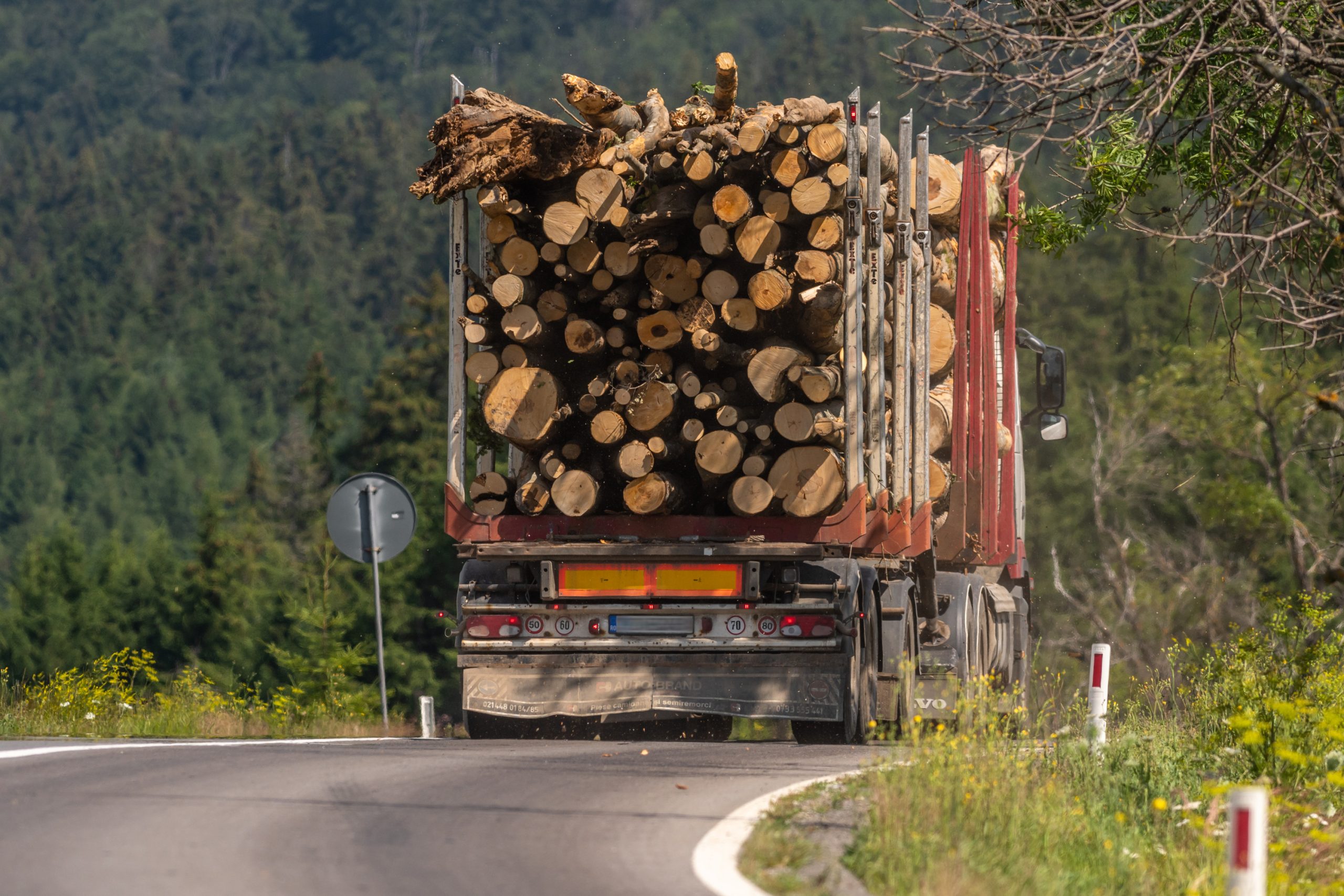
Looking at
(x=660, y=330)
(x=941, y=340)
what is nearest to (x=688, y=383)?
(x=660, y=330)

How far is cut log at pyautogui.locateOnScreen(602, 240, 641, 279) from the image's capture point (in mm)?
11633

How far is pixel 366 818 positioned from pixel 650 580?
4090 millimetres

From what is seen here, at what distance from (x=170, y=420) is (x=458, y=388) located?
425ft

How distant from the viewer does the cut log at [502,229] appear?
38.6 ft

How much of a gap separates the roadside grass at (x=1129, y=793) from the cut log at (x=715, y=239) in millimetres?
3158

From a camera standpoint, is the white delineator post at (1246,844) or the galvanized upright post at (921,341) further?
the galvanized upright post at (921,341)

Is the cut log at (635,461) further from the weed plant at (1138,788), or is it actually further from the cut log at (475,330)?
the weed plant at (1138,788)

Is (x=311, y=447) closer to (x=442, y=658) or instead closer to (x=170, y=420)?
(x=442, y=658)

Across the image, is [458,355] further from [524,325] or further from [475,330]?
[524,325]

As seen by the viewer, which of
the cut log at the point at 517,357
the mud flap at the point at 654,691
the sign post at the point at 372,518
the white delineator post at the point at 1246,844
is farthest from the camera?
the sign post at the point at 372,518

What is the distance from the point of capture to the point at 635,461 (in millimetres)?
11570

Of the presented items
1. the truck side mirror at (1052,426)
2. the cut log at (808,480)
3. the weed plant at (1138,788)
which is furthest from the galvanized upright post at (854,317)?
the truck side mirror at (1052,426)

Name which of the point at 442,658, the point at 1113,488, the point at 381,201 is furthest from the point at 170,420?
the point at 1113,488

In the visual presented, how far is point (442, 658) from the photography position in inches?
2078
